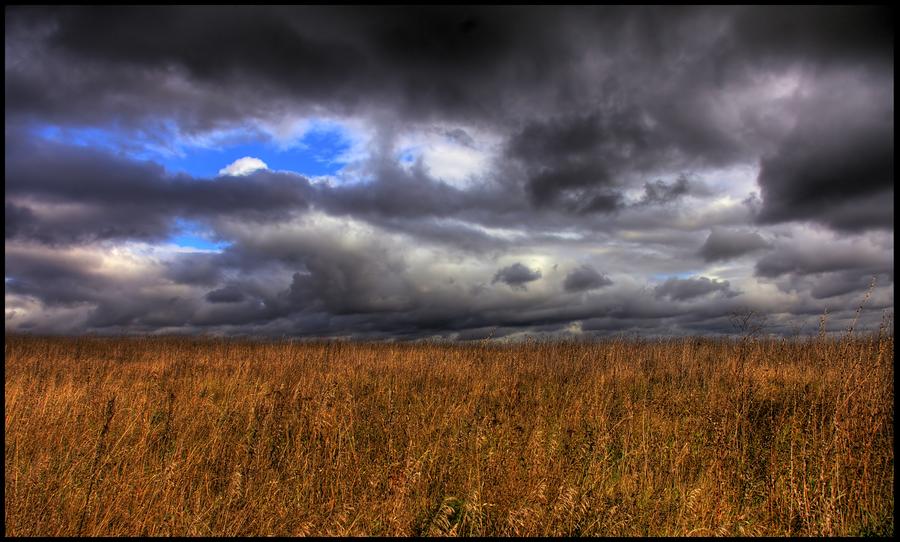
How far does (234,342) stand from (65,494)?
1341 inches

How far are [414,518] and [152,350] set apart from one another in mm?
32954

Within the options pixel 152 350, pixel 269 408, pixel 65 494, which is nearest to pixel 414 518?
pixel 65 494

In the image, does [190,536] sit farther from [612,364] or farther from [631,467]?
[612,364]

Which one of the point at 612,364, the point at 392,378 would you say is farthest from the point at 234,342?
the point at 612,364

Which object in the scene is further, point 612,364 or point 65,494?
point 612,364

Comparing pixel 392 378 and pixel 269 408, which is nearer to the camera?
pixel 269 408

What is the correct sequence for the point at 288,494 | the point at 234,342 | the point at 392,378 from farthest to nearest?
the point at 234,342
the point at 392,378
the point at 288,494

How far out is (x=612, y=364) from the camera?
68.3ft

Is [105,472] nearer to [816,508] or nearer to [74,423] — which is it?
[74,423]

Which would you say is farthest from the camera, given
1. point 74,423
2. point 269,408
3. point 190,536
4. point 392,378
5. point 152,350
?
point 152,350

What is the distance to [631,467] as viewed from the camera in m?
7.20

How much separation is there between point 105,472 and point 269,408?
3291 mm

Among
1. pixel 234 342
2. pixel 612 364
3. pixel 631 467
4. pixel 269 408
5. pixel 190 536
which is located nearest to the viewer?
pixel 190 536

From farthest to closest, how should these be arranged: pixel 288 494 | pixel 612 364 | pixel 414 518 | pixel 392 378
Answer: pixel 612 364
pixel 392 378
pixel 288 494
pixel 414 518
